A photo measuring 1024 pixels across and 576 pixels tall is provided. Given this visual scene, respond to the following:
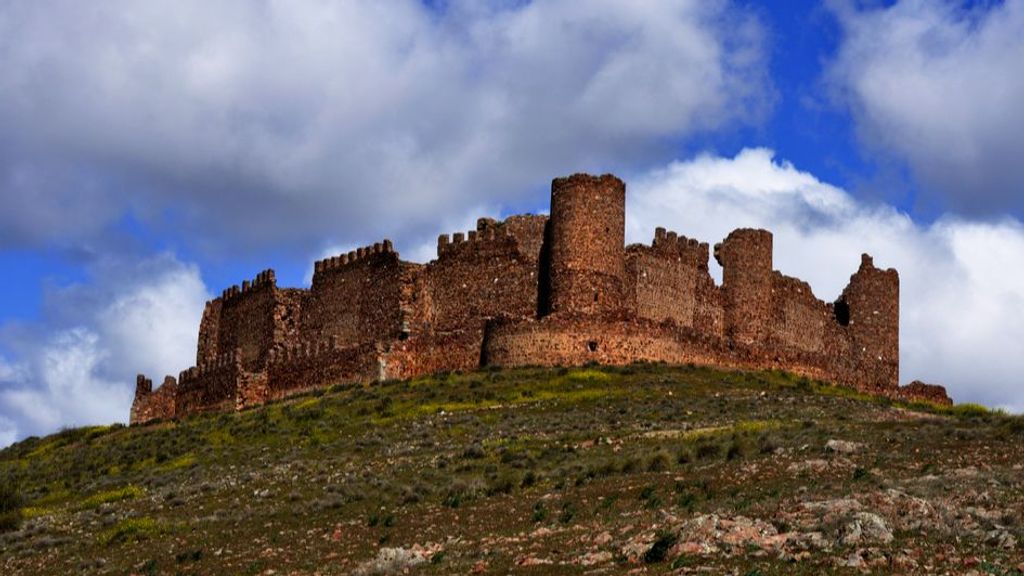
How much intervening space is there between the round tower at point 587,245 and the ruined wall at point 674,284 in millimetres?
1654

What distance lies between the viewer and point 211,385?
67.1 m

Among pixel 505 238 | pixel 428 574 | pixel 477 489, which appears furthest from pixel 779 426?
pixel 505 238

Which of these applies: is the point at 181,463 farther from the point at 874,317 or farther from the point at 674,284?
the point at 874,317

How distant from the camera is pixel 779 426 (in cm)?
3781

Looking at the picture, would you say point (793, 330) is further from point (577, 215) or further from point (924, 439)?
point (924, 439)

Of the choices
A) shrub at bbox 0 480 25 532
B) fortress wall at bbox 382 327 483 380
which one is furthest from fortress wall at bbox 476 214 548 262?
shrub at bbox 0 480 25 532

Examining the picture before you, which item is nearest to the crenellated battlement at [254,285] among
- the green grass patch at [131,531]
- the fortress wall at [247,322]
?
the fortress wall at [247,322]

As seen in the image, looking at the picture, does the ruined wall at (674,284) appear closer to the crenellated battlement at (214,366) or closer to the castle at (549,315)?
the castle at (549,315)

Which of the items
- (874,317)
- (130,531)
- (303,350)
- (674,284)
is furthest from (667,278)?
(130,531)

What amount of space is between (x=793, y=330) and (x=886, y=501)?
4274 centimetres

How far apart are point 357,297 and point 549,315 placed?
1264 cm

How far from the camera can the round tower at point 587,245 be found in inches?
2263

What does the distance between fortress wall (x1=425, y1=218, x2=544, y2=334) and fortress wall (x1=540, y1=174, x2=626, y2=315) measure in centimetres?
179

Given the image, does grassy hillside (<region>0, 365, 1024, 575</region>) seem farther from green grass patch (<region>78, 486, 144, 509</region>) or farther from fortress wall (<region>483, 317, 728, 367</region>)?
fortress wall (<region>483, 317, 728, 367</region>)
